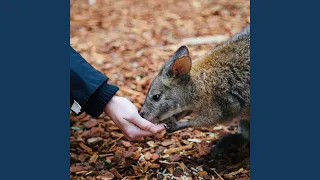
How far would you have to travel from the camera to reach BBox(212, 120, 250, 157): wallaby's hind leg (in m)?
3.43

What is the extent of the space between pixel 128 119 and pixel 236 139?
3.36ft

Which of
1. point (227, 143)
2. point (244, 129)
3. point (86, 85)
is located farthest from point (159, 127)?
point (244, 129)

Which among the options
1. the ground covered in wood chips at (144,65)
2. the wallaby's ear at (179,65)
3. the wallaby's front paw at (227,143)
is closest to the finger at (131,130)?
the ground covered in wood chips at (144,65)

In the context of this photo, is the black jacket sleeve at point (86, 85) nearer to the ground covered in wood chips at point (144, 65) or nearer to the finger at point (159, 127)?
the finger at point (159, 127)

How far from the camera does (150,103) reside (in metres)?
3.11

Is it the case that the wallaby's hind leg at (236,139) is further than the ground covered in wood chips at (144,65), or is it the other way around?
the wallaby's hind leg at (236,139)

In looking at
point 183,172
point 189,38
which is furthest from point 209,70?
point 189,38

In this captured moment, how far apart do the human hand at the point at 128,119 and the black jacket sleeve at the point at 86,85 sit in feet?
0.20

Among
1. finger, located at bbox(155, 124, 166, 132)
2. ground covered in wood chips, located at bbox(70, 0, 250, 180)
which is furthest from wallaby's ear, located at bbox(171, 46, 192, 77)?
ground covered in wood chips, located at bbox(70, 0, 250, 180)

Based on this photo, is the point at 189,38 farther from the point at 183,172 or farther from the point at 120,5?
the point at 183,172

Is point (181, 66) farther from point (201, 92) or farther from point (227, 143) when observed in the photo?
point (227, 143)

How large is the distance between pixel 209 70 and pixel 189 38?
2.40 meters

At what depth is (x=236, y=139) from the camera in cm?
350

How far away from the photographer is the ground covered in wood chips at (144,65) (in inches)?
124
